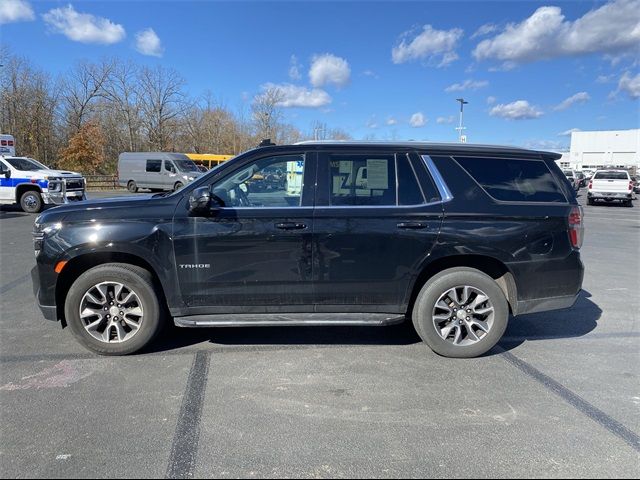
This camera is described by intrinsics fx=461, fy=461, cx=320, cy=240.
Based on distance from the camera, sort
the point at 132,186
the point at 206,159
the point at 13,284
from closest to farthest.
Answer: the point at 13,284
the point at 132,186
the point at 206,159

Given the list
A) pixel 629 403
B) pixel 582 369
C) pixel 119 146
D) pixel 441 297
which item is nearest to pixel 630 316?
pixel 582 369

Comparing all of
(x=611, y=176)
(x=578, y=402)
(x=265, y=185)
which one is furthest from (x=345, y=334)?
(x=611, y=176)

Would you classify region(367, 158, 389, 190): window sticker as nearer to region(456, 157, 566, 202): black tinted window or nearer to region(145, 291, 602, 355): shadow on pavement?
region(456, 157, 566, 202): black tinted window

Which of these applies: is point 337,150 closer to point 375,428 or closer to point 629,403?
point 375,428

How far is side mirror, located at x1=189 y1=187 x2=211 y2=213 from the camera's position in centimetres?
391

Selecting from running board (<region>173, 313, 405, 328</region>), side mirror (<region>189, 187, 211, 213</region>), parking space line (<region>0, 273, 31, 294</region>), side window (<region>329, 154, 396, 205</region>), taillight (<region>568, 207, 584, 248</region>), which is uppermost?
side window (<region>329, 154, 396, 205</region>)

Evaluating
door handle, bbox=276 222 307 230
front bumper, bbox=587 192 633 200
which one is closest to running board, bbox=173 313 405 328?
door handle, bbox=276 222 307 230

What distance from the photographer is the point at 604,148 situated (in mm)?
96188

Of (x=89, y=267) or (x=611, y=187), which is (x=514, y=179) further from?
(x=611, y=187)

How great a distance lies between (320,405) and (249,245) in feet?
4.84

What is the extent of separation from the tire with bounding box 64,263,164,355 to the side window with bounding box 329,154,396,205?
6.08ft

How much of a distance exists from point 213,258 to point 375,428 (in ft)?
6.44

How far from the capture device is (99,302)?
4129 millimetres

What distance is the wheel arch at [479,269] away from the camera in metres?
4.30
